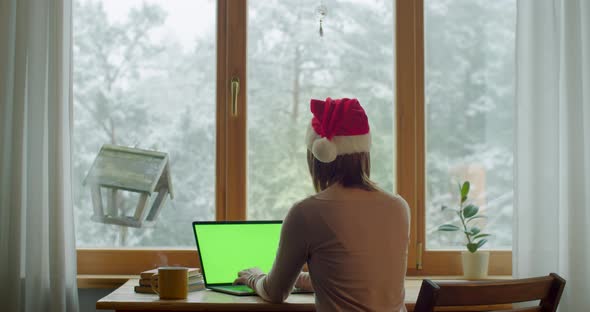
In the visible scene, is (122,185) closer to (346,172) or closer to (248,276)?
(248,276)

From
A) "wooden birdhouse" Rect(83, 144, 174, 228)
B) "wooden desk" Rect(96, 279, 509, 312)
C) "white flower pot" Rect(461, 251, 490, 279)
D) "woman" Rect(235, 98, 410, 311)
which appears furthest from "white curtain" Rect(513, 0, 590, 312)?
"wooden birdhouse" Rect(83, 144, 174, 228)

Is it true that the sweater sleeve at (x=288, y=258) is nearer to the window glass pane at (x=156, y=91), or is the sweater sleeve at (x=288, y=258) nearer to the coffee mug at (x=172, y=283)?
the coffee mug at (x=172, y=283)

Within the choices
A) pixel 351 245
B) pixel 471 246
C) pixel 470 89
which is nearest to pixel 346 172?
pixel 351 245

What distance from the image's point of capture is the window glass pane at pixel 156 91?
2740mm

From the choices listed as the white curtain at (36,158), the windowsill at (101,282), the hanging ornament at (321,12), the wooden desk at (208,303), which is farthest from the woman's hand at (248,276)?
the hanging ornament at (321,12)

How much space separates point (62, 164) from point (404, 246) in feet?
4.33

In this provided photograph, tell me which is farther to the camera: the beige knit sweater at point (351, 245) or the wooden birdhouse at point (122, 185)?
the wooden birdhouse at point (122, 185)

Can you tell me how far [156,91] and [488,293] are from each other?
5.18ft

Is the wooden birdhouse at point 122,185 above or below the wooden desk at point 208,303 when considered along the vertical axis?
above

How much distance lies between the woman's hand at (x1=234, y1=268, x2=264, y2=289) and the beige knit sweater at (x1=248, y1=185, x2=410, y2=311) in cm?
35

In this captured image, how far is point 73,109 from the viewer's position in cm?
253

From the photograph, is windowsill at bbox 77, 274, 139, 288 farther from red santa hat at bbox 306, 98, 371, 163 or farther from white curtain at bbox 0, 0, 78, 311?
red santa hat at bbox 306, 98, 371, 163

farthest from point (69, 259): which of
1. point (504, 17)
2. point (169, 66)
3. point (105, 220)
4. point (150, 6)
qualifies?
point (504, 17)

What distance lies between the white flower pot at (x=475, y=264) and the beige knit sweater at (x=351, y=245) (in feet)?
2.65
